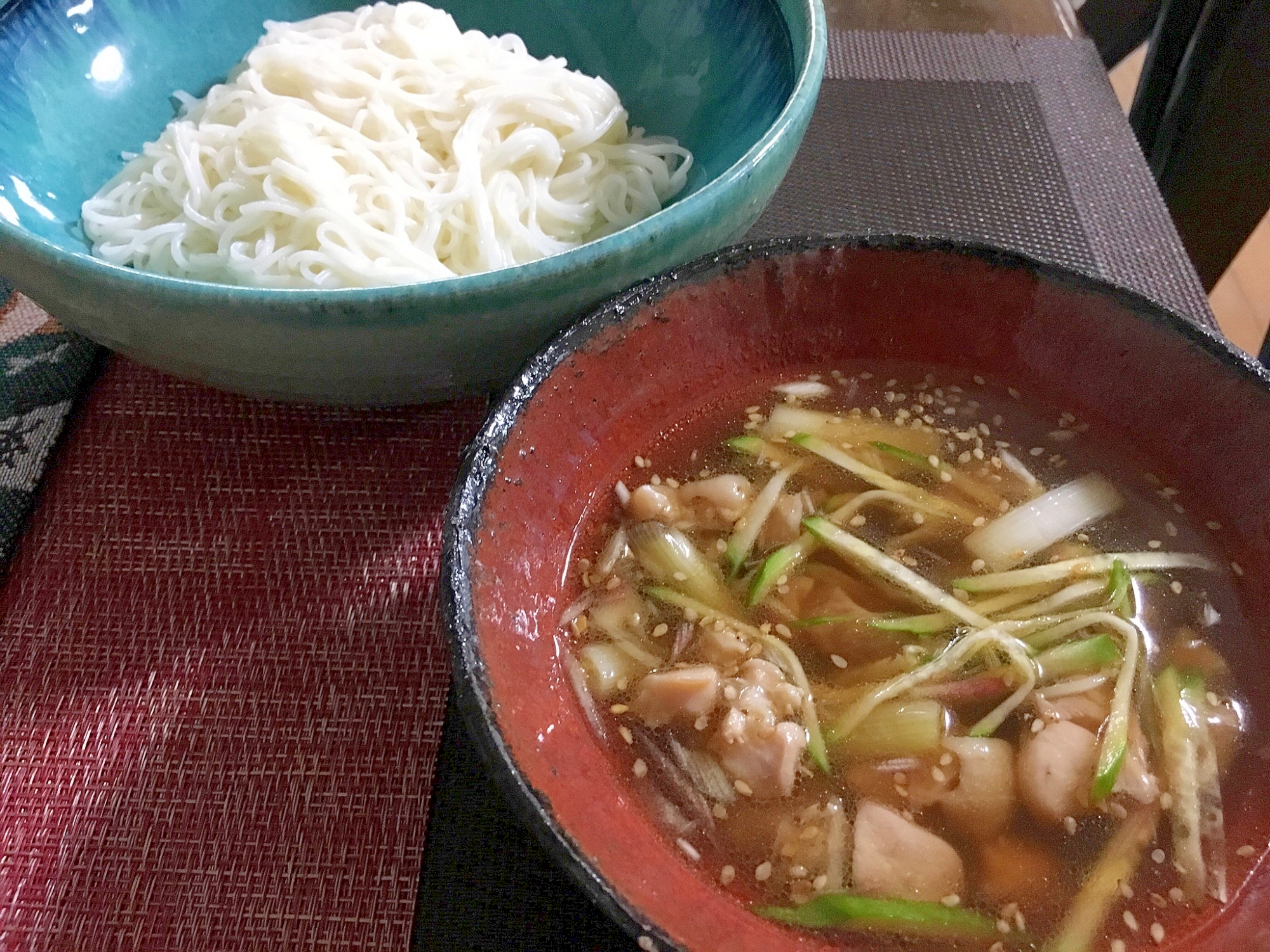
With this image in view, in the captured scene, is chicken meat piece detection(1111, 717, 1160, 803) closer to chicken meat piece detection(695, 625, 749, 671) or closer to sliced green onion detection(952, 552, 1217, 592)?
sliced green onion detection(952, 552, 1217, 592)

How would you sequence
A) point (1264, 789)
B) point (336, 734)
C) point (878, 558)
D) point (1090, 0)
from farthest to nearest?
point (1090, 0)
point (878, 558)
point (336, 734)
point (1264, 789)

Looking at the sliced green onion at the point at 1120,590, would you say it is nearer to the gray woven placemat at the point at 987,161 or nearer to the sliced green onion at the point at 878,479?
the sliced green onion at the point at 878,479

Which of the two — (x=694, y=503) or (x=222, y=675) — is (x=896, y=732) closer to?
(x=694, y=503)

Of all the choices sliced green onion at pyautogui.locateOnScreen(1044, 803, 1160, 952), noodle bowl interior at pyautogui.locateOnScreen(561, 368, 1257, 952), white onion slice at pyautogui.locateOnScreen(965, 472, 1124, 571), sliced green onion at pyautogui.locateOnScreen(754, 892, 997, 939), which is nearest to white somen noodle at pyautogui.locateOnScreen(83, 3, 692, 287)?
noodle bowl interior at pyautogui.locateOnScreen(561, 368, 1257, 952)

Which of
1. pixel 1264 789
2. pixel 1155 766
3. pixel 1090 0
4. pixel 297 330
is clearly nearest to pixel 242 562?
pixel 297 330

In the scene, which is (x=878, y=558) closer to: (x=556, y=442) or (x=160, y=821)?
(x=556, y=442)

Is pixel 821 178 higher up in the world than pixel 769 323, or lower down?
lower down
